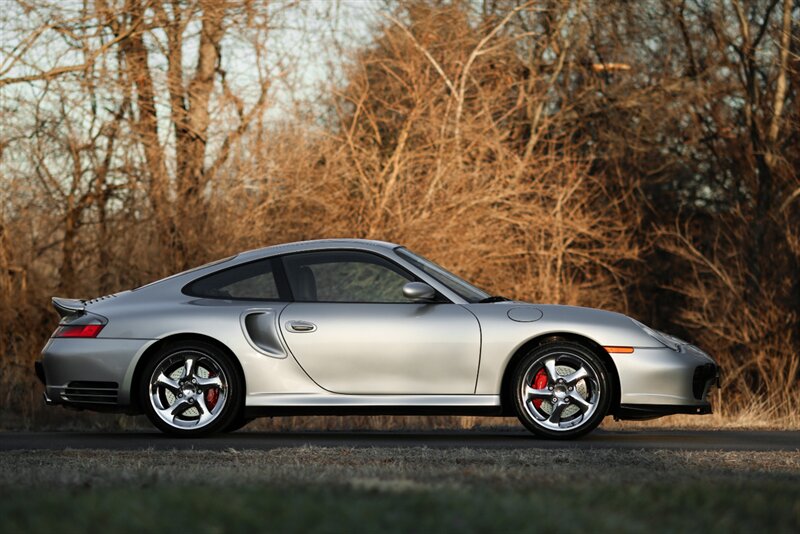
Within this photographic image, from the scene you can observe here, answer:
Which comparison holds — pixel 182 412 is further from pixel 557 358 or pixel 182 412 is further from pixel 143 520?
pixel 143 520

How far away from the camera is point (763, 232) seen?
70.9ft

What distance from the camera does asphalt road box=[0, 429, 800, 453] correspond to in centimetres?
866

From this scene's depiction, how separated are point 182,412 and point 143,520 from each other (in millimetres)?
5248

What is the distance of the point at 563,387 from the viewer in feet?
29.1

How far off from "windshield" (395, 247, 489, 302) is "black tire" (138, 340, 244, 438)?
151 cm

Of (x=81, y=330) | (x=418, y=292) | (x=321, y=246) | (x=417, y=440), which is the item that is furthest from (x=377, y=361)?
(x=81, y=330)

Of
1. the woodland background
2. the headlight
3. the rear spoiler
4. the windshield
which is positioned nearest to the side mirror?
the windshield

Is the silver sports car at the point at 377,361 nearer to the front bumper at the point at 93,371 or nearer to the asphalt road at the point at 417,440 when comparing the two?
the front bumper at the point at 93,371

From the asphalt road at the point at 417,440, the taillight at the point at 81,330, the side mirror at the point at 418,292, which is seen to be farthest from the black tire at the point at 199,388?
the side mirror at the point at 418,292

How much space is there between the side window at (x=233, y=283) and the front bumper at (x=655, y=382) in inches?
103

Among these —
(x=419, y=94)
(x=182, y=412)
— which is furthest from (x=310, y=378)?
(x=419, y=94)

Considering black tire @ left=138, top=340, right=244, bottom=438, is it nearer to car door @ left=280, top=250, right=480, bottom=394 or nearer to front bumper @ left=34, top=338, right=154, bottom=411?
front bumper @ left=34, top=338, right=154, bottom=411

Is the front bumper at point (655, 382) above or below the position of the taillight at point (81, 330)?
below

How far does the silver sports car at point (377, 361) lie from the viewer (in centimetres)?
887
